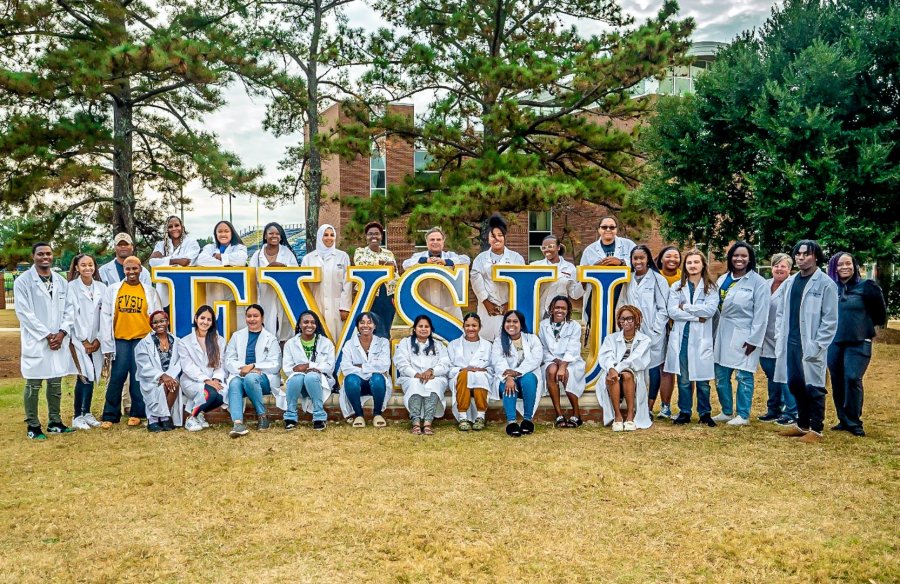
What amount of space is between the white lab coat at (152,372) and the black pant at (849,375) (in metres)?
6.86

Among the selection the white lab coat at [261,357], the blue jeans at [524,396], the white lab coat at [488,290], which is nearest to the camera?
the blue jeans at [524,396]

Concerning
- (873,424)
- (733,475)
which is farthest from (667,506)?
(873,424)

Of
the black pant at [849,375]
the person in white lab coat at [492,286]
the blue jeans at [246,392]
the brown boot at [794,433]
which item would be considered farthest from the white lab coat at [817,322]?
the blue jeans at [246,392]

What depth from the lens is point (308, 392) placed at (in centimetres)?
727

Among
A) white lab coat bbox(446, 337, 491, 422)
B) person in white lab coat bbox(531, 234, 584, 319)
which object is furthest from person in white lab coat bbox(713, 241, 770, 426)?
white lab coat bbox(446, 337, 491, 422)

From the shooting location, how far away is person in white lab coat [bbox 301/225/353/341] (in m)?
8.18

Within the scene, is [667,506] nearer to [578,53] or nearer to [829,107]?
[829,107]

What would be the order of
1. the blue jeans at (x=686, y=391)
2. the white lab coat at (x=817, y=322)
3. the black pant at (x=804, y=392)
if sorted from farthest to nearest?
the blue jeans at (x=686, y=391)
the black pant at (x=804, y=392)
the white lab coat at (x=817, y=322)

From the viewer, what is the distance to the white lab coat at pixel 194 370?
23.9 feet

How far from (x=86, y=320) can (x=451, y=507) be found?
4.80m

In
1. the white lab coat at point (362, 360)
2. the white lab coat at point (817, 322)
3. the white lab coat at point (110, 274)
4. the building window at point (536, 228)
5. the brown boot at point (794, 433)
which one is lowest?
the brown boot at point (794, 433)

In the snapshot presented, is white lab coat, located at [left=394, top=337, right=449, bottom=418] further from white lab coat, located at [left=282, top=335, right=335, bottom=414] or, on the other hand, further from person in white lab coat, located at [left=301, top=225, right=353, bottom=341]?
person in white lab coat, located at [left=301, top=225, right=353, bottom=341]

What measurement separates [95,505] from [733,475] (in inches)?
191

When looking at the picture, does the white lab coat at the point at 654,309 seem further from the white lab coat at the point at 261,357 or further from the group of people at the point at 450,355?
the white lab coat at the point at 261,357
